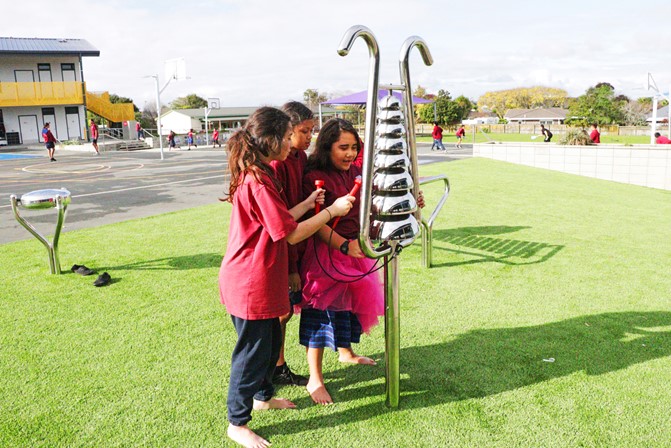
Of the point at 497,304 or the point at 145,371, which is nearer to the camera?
the point at 145,371

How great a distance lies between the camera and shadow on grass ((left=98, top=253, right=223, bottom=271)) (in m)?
5.88

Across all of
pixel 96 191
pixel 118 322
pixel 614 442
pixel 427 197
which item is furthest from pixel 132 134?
pixel 614 442

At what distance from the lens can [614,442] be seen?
8.84 feet

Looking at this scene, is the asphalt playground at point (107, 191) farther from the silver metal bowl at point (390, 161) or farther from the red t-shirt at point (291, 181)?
the silver metal bowl at point (390, 161)

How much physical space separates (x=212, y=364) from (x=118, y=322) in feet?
3.92

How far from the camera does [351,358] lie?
3650 millimetres

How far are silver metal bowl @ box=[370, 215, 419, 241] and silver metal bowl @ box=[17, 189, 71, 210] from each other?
4.01 metres

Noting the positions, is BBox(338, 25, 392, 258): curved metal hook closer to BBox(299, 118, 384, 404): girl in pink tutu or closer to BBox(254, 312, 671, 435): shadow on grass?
BBox(299, 118, 384, 404): girl in pink tutu

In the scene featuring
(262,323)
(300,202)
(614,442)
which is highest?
(300,202)

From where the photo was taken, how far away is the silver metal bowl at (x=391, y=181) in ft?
8.41

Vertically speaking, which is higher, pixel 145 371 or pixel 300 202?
pixel 300 202

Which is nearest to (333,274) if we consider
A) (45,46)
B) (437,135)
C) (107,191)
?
(107,191)

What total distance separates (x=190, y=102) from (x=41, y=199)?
9708 centimetres

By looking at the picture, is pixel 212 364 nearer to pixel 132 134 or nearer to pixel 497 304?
pixel 497 304
